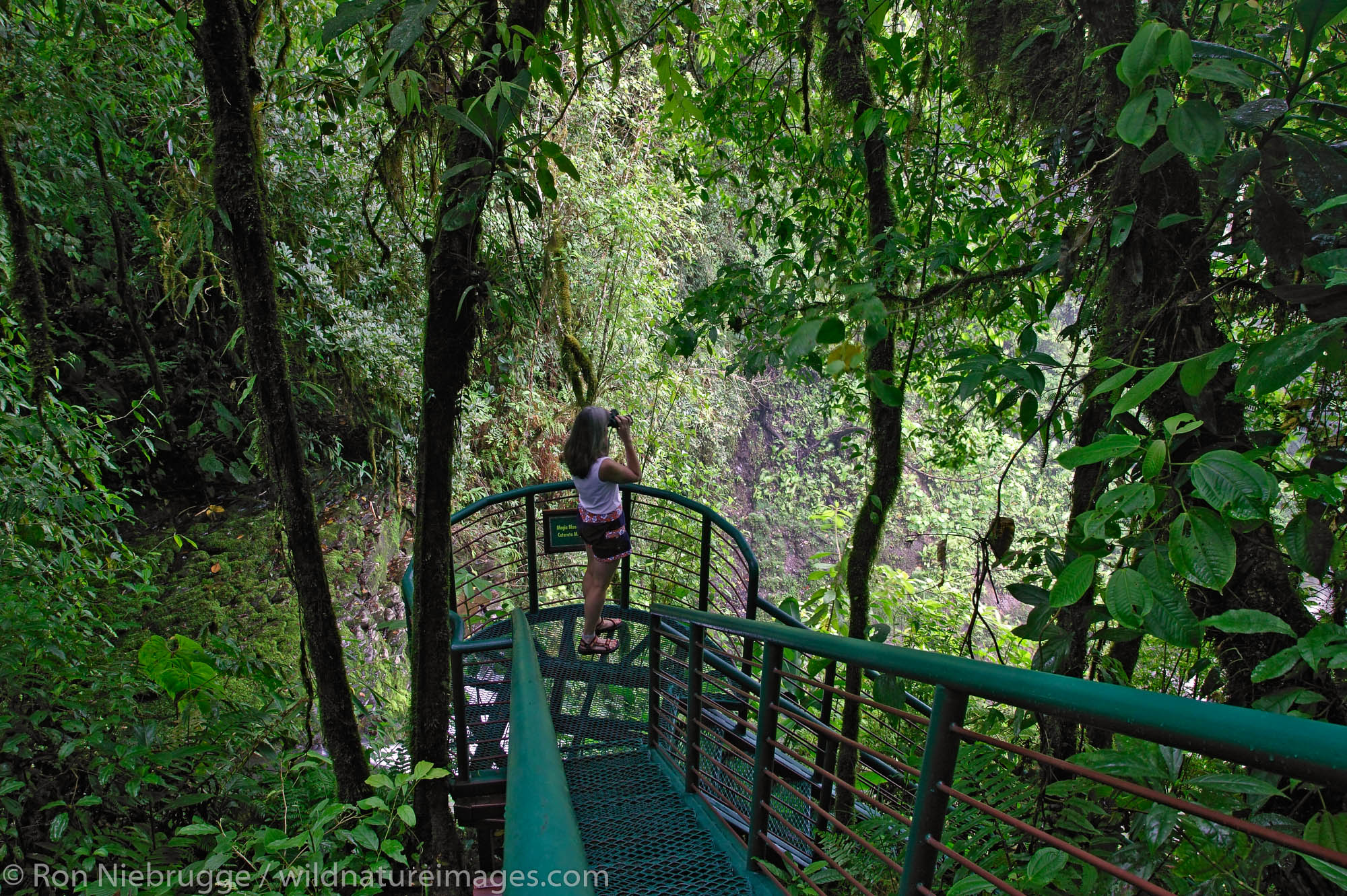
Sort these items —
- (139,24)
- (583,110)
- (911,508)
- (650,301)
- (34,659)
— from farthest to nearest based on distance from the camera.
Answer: (911,508) < (650,301) < (583,110) < (139,24) < (34,659)

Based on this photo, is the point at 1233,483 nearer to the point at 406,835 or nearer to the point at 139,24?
the point at 406,835

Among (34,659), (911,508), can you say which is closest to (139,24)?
(34,659)

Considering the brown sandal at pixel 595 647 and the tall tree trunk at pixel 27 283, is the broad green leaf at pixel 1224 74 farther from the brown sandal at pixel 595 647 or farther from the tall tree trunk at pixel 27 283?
the tall tree trunk at pixel 27 283

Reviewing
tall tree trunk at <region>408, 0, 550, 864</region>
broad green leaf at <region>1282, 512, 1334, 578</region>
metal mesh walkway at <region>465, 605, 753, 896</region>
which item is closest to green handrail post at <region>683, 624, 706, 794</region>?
metal mesh walkway at <region>465, 605, 753, 896</region>

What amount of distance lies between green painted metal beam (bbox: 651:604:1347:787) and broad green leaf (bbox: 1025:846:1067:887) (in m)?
0.35

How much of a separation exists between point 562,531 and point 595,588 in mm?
534

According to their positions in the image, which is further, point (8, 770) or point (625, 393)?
point (625, 393)

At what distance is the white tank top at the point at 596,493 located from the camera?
4.36 meters

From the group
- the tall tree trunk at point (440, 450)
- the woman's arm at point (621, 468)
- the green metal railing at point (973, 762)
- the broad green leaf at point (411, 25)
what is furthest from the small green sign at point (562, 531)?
the broad green leaf at point (411, 25)

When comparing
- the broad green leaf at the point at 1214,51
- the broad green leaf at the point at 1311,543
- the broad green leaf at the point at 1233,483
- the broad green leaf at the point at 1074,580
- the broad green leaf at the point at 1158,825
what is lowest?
the broad green leaf at the point at 1158,825

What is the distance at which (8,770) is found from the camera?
2.44 metres

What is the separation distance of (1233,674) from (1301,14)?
1562 mm

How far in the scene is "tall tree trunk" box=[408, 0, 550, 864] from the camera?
269 centimetres

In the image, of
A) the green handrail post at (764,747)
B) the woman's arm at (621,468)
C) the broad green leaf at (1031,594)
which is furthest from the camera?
the woman's arm at (621,468)
